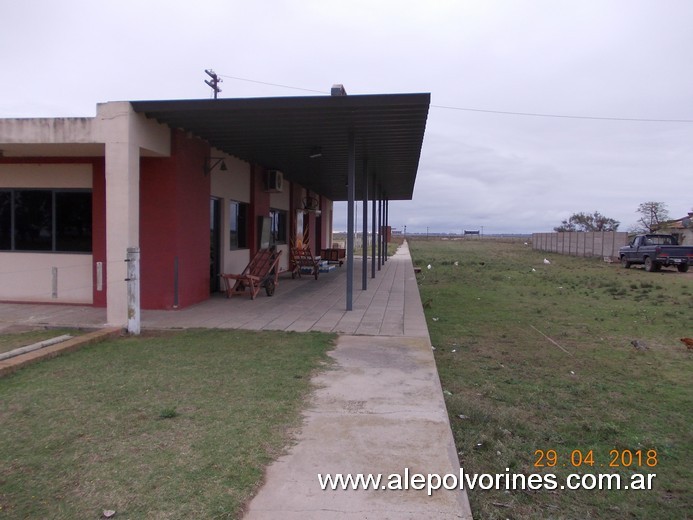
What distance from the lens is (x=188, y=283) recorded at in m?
10.3

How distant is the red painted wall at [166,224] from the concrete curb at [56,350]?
1.97m

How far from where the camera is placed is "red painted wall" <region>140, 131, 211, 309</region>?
956 cm

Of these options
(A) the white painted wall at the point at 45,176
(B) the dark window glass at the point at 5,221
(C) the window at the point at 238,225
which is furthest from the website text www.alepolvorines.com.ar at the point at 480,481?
(C) the window at the point at 238,225

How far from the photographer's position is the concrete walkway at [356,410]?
3145 millimetres

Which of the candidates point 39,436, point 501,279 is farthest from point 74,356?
point 501,279

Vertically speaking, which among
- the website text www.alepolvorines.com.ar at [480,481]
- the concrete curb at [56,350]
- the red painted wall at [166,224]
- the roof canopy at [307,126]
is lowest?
the website text www.alepolvorines.com.ar at [480,481]

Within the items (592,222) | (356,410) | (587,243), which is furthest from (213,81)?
(592,222)

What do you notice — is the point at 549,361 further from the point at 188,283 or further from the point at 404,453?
the point at 188,283

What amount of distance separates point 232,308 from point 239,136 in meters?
3.26

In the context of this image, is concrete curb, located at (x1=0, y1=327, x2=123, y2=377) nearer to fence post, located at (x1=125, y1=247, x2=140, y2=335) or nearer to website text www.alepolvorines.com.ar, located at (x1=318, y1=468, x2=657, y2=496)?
fence post, located at (x1=125, y1=247, x2=140, y2=335)

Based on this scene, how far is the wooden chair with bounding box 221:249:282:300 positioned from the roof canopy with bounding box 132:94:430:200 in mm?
2402

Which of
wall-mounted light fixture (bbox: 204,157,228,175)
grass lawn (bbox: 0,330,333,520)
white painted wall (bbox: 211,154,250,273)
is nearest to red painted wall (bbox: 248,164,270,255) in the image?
white painted wall (bbox: 211,154,250,273)

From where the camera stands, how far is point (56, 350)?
6.41 meters

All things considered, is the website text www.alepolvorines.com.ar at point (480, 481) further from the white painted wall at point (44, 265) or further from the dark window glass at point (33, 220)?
the dark window glass at point (33, 220)
